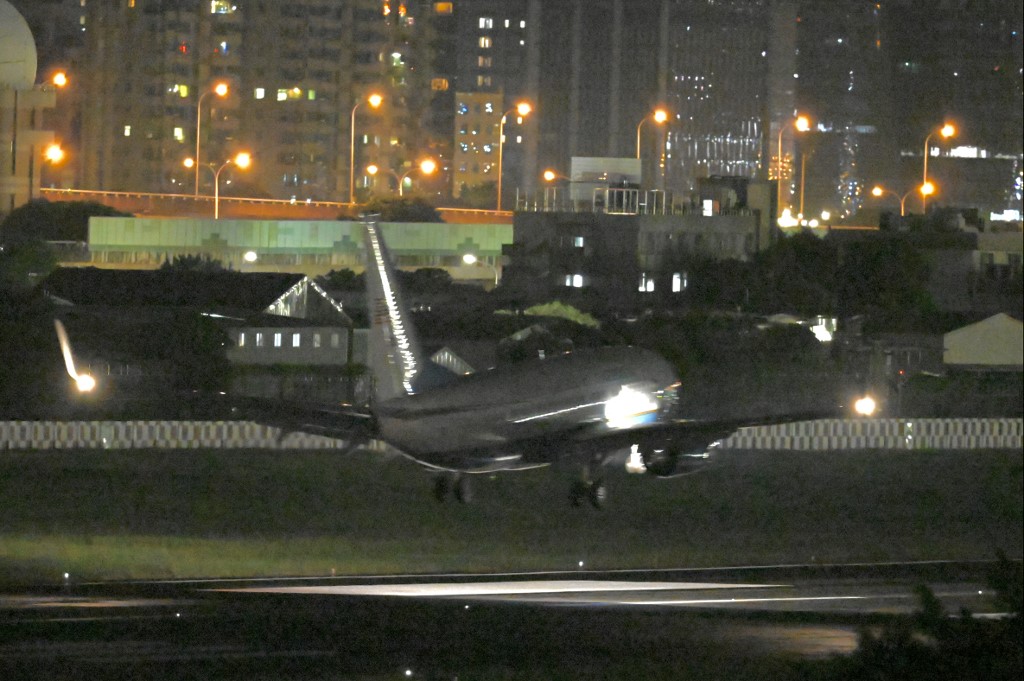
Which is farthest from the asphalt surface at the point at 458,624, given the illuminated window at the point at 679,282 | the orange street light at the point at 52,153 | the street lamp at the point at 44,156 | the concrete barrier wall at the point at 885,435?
the illuminated window at the point at 679,282

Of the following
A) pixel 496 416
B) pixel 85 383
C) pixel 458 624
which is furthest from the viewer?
pixel 85 383

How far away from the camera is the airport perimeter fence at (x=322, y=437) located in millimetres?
25953

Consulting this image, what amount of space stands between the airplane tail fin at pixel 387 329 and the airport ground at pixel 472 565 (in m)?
2.38

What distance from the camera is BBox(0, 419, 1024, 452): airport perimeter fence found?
26.0 meters

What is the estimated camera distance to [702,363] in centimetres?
3534

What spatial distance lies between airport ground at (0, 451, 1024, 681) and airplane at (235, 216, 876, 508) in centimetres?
119

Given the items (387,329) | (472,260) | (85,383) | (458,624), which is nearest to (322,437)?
(85,383)

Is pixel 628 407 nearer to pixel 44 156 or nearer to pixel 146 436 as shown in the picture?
pixel 146 436

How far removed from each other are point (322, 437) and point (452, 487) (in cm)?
554

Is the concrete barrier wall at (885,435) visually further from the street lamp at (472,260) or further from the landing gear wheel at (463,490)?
the landing gear wheel at (463,490)

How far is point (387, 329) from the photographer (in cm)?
2064

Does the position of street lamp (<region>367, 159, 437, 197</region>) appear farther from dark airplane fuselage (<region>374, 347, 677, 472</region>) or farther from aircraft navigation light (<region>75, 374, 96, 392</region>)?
dark airplane fuselage (<region>374, 347, 677, 472</region>)

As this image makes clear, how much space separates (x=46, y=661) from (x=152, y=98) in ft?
96.5

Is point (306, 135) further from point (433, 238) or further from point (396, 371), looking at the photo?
point (396, 371)
